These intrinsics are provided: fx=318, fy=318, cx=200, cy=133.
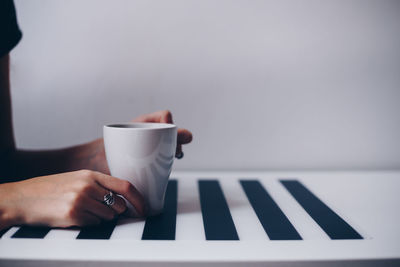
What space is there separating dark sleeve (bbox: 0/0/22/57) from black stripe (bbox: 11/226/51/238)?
1.62 ft

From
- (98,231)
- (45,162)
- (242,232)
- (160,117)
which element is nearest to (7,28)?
(45,162)

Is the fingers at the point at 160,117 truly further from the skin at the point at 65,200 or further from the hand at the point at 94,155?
the skin at the point at 65,200

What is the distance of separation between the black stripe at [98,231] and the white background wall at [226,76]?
0.45 m

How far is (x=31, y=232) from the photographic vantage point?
0.54m

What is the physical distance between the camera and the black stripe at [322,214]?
0.56 meters

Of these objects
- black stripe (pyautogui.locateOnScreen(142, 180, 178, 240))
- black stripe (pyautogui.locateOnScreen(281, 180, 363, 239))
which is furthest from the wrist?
black stripe (pyautogui.locateOnScreen(281, 180, 363, 239))

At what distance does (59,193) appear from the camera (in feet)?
1.84

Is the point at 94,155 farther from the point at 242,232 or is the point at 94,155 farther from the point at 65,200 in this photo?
the point at 242,232

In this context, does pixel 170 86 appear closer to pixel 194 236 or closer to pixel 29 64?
pixel 29 64

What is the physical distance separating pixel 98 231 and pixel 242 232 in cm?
25

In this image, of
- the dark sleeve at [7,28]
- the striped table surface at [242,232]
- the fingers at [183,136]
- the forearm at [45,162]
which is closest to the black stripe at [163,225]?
the striped table surface at [242,232]

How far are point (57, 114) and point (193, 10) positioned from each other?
1.72ft

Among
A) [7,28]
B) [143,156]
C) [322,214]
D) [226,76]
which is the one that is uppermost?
[7,28]

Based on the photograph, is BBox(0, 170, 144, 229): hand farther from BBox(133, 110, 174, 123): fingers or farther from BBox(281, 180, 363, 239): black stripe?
BBox(281, 180, 363, 239): black stripe
